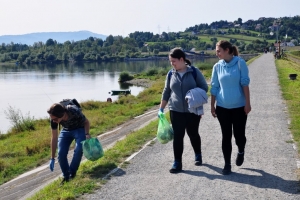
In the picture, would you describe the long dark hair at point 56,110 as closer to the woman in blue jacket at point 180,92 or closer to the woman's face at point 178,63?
the woman in blue jacket at point 180,92

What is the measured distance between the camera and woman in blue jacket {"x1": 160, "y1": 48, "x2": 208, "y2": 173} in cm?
550

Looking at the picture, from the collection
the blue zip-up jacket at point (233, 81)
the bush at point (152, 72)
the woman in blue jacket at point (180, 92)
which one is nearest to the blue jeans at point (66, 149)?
the woman in blue jacket at point (180, 92)

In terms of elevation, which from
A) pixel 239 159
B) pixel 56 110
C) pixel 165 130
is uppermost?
pixel 56 110

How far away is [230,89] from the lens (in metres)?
5.29

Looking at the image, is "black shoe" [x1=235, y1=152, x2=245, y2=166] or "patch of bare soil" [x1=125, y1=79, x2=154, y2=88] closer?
"black shoe" [x1=235, y1=152, x2=245, y2=166]

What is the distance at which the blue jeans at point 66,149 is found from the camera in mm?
6477

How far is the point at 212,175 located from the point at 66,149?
2.40 metres

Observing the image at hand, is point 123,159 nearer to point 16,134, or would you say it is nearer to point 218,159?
point 218,159

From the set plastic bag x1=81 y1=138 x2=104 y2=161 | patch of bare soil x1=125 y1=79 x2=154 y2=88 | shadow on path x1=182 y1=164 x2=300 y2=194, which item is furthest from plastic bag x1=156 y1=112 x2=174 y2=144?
patch of bare soil x1=125 y1=79 x2=154 y2=88

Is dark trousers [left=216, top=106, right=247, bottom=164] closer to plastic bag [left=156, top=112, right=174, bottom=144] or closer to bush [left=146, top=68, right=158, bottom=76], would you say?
plastic bag [left=156, top=112, right=174, bottom=144]

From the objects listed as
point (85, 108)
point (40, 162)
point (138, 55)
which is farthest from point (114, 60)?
point (40, 162)

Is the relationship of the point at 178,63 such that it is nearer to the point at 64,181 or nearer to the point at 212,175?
the point at 212,175

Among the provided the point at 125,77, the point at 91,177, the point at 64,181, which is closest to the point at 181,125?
the point at 91,177

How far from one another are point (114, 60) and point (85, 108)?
11973 centimetres
